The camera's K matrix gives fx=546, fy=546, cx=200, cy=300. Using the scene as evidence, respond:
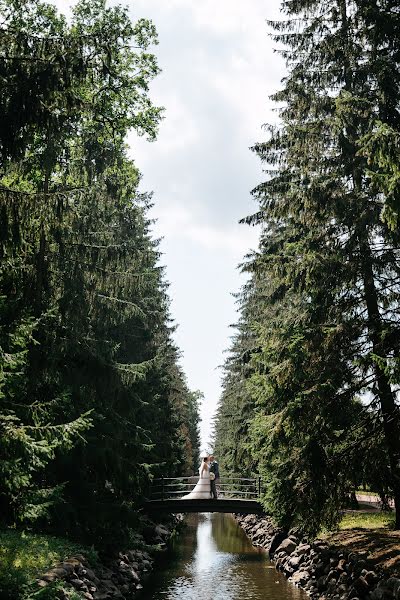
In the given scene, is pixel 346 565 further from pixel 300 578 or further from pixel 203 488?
pixel 203 488

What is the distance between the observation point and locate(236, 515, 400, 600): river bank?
34.5 feet

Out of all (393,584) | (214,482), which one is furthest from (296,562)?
(393,584)

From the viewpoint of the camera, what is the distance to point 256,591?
15.0m

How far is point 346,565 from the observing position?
12578mm

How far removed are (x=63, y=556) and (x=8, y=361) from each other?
5611 mm

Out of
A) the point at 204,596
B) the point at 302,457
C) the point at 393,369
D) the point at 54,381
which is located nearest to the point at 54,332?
the point at 54,381

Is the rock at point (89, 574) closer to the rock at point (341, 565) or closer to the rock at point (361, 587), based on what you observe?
the rock at point (341, 565)

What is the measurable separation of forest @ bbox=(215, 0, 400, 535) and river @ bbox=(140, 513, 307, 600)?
2284mm

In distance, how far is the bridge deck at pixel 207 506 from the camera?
21.7 m

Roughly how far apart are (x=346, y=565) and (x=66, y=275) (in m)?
9.40

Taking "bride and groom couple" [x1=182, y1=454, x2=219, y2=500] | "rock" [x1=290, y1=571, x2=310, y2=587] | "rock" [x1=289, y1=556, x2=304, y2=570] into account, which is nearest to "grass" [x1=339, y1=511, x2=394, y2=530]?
"rock" [x1=289, y1=556, x2=304, y2=570]

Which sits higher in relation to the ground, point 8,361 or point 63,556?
point 8,361

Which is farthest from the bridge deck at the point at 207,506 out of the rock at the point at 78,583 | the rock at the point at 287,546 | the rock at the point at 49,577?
the rock at the point at 49,577

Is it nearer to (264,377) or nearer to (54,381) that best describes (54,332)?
(54,381)
